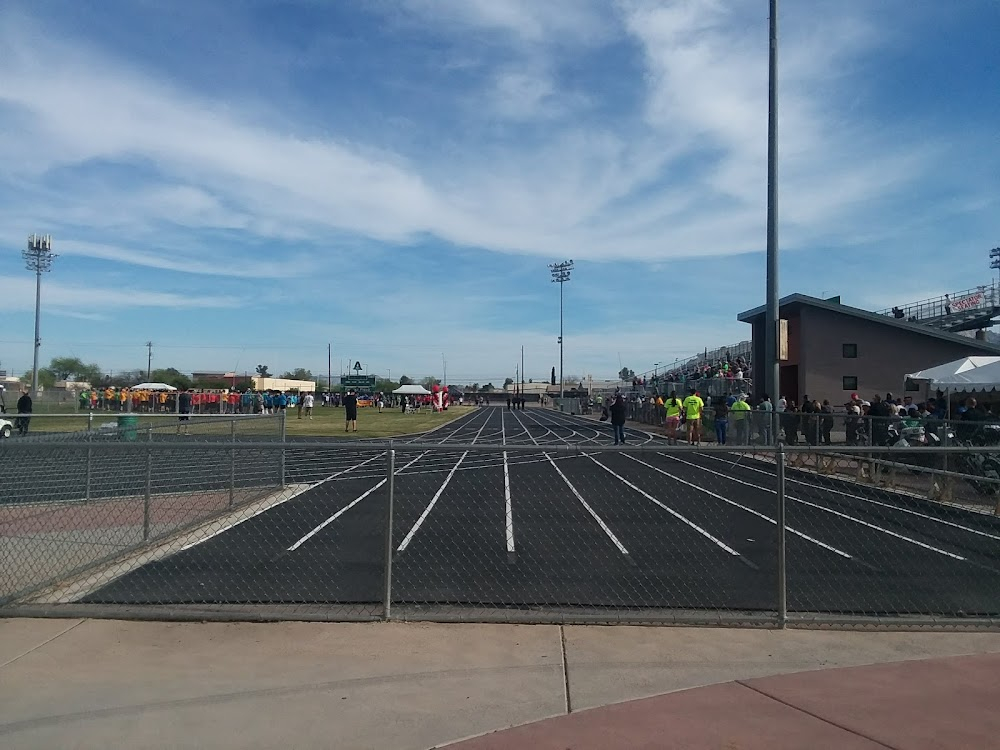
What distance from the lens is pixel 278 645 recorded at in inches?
239

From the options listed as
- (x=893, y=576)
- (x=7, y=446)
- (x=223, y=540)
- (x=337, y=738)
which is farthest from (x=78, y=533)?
(x=893, y=576)

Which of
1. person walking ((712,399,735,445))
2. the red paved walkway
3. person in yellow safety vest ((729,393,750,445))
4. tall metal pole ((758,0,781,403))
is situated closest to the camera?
the red paved walkway

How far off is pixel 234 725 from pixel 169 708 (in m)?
0.51

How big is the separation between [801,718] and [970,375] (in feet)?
65.4

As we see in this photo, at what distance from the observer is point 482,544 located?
9586mm

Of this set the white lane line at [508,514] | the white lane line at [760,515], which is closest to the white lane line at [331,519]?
the white lane line at [508,514]

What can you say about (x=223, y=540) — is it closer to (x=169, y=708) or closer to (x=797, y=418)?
(x=169, y=708)

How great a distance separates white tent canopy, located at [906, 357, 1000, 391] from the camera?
2098cm

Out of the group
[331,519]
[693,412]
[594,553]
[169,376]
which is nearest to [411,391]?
[169,376]

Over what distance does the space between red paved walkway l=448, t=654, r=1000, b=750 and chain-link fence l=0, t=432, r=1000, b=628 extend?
1.29 m

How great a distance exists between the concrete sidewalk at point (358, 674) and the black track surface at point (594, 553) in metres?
0.81

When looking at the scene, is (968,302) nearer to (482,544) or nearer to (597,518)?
(597,518)

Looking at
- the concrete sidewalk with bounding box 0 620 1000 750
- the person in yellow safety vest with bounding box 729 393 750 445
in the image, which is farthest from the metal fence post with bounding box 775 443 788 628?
the person in yellow safety vest with bounding box 729 393 750 445

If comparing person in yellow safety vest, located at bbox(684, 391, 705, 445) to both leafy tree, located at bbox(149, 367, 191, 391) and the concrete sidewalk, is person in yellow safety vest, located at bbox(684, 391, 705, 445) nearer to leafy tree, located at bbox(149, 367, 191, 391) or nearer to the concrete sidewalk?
the concrete sidewalk
